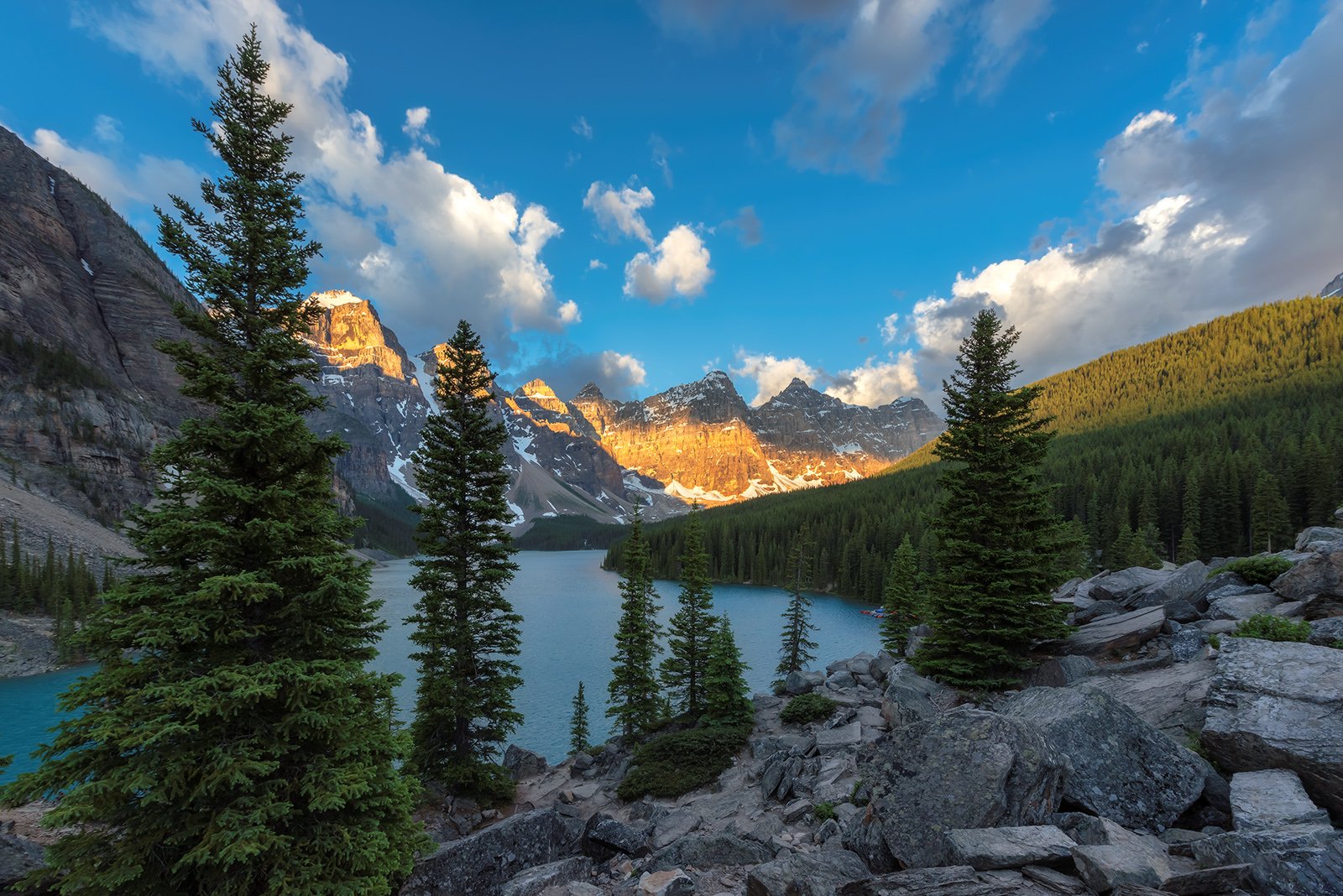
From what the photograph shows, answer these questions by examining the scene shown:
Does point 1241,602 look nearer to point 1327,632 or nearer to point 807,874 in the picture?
point 1327,632

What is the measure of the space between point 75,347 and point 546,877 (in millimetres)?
158357

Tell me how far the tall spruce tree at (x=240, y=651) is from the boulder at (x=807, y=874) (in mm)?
6122

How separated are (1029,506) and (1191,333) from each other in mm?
217293

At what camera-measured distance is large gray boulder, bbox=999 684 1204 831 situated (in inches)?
299

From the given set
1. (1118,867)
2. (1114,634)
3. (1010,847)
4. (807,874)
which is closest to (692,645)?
(1114,634)

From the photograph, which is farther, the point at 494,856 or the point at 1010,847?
the point at 494,856

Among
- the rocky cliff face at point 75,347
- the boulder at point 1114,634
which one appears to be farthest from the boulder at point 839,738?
the rocky cliff face at point 75,347

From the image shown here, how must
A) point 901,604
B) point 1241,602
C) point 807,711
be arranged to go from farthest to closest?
point 901,604 → point 807,711 → point 1241,602

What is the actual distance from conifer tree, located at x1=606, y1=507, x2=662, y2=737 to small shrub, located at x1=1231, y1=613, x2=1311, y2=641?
77.7ft

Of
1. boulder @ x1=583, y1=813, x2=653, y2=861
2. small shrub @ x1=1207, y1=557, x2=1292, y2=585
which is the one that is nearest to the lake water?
boulder @ x1=583, y1=813, x2=653, y2=861

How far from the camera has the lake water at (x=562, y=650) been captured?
1363 inches

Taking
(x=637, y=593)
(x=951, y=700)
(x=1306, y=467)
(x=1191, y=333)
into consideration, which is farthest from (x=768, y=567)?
(x=1191, y=333)

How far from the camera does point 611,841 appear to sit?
1255 centimetres

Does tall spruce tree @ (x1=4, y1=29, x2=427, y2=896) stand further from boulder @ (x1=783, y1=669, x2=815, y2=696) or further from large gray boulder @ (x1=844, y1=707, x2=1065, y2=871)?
boulder @ (x1=783, y1=669, x2=815, y2=696)
